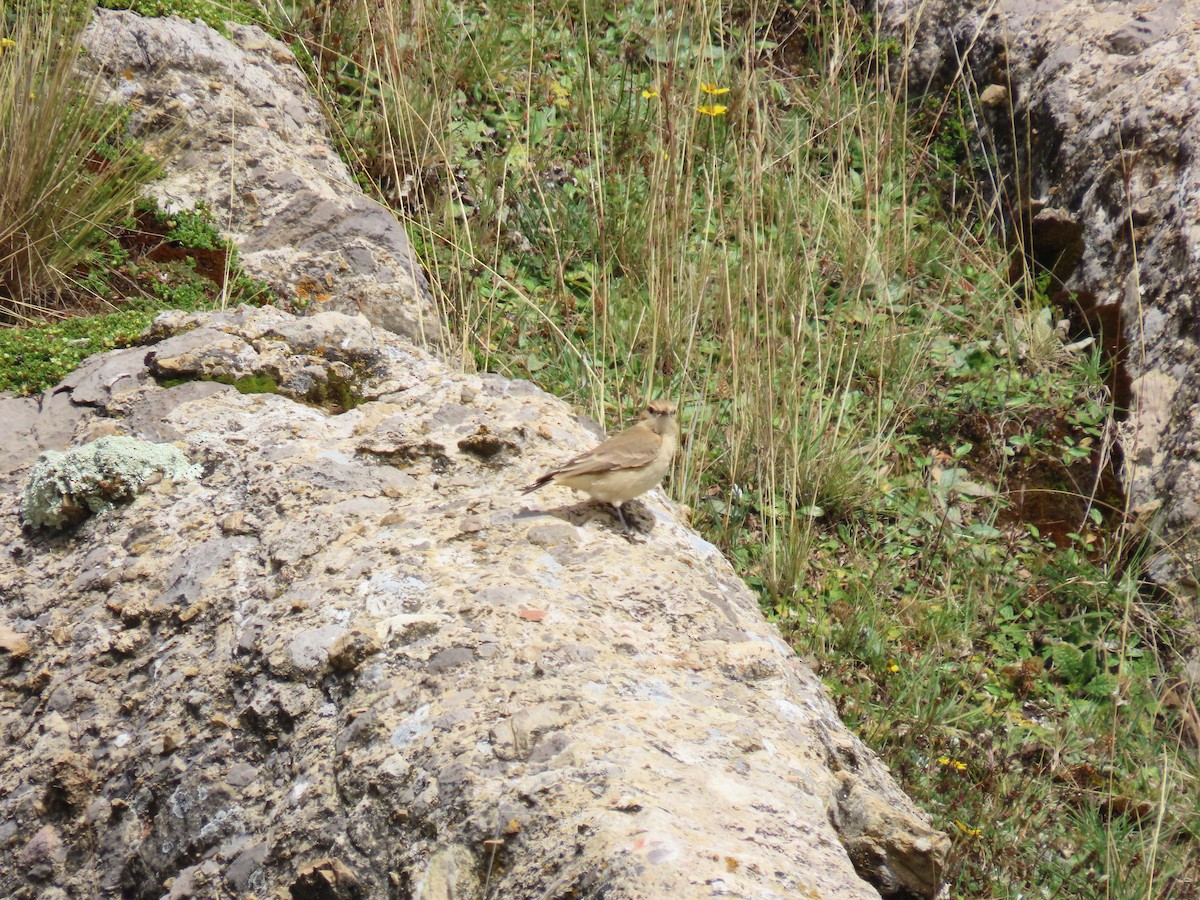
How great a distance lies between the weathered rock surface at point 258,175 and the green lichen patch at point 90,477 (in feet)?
5.66

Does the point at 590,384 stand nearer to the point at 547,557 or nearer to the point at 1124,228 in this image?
the point at 547,557

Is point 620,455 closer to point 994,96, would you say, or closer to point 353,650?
point 353,650

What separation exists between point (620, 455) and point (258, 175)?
2872mm

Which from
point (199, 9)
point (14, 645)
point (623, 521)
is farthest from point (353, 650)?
point (199, 9)

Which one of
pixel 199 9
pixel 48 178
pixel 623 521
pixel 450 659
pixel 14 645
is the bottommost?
pixel 14 645

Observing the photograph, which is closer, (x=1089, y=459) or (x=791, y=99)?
(x=1089, y=459)

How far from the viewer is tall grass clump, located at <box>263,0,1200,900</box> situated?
4.47 meters

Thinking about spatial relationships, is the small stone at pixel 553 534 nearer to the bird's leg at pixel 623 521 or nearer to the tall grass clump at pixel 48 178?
the bird's leg at pixel 623 521

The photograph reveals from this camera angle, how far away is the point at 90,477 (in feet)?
11.5

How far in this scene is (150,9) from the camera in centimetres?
579

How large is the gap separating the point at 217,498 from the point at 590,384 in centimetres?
226

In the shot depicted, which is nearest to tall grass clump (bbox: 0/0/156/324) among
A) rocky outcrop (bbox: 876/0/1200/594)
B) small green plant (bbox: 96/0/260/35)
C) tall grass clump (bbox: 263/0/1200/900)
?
small green plant (bbox: 96/0/260/35)

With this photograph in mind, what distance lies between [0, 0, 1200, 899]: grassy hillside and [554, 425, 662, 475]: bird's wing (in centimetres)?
118

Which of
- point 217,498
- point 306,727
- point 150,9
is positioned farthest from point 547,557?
point 150,9
